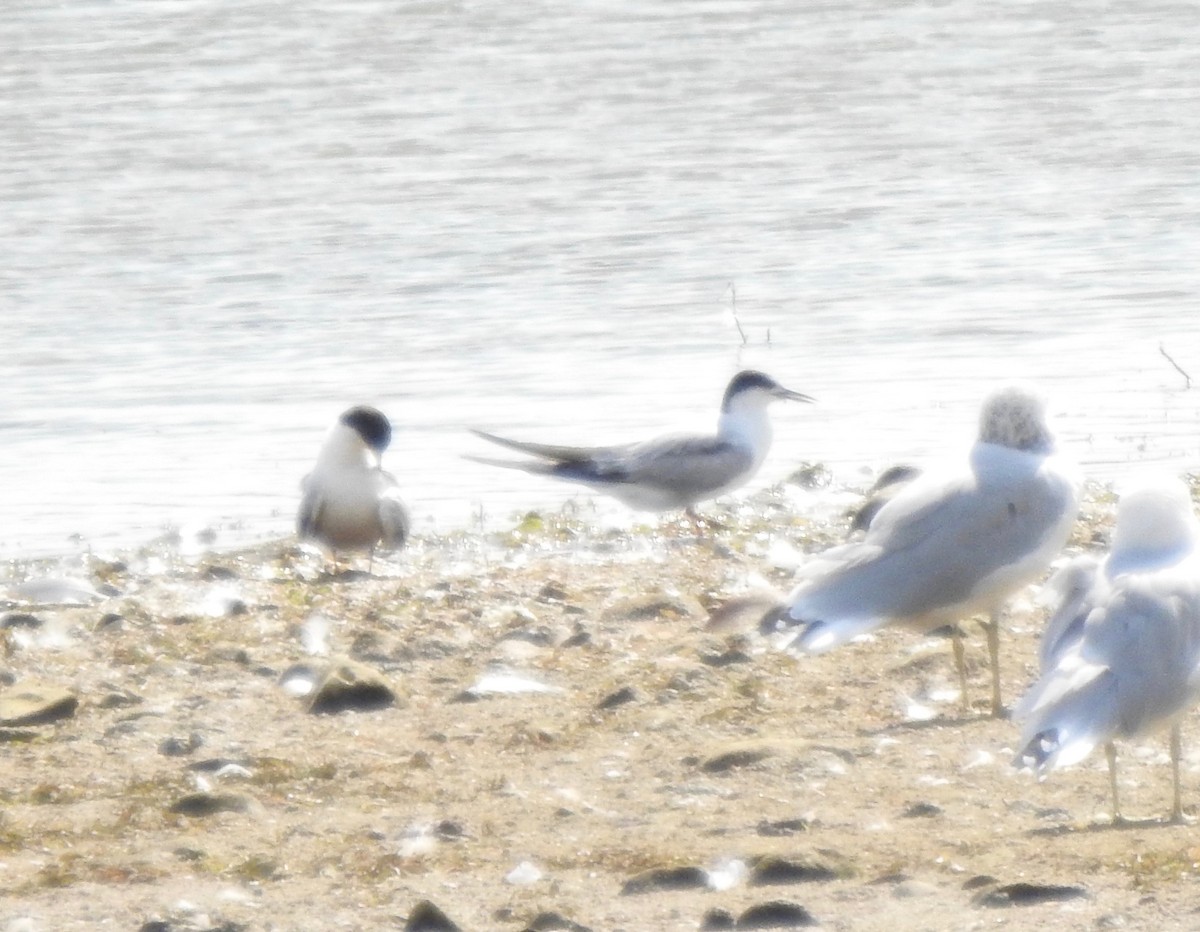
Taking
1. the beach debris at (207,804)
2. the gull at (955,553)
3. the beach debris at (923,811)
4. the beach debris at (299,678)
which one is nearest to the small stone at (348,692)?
the beach debris at (299,678)

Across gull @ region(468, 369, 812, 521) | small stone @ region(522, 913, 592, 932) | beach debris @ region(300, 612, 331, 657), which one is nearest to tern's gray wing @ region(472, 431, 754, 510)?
gull @ region(468, 369, 812, 521)

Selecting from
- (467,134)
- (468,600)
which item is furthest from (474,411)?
(467,134)

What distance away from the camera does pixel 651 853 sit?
17.7ft

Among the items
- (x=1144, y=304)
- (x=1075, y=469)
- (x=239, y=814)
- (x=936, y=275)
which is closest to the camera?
(x=239, y=814)

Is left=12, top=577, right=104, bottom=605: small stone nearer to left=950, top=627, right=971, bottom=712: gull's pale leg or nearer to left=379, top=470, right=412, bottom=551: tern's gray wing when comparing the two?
left=379, top=470, right=412, bottom=551: tern's gray wing

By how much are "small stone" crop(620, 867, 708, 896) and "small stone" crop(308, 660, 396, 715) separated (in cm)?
189

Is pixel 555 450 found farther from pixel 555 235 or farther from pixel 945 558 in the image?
pixel 555 235

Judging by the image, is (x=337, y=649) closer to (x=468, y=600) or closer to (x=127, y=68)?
(x=468, y=600)

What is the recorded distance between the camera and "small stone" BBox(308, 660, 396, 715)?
22.5 ft

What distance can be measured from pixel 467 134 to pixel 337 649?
1546 centimetres

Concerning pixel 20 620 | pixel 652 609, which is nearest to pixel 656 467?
pixel 652 609

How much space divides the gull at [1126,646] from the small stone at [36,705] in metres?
2.73

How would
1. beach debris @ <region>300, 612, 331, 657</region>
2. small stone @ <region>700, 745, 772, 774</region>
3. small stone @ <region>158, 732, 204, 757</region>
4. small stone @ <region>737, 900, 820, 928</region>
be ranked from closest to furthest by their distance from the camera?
small stone @ <region>737, 900, 820, 928</region>
small stone @ <region>700, 745, 772, 774</region>
small stone @ <region>158, 732, 204, 757</region>
beach debris @ <region>300, 612, 331, 657</region>

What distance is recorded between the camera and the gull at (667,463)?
10.6 meters
